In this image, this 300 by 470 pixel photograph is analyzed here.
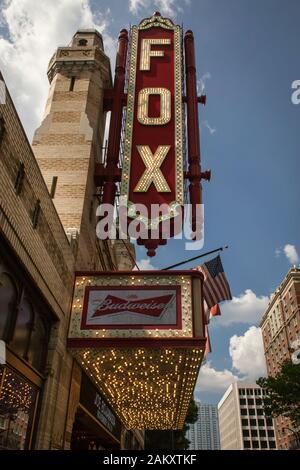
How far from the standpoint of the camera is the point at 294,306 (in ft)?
236

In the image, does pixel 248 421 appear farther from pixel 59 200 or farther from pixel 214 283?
pixel 59 200

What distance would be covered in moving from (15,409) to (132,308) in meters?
3.74

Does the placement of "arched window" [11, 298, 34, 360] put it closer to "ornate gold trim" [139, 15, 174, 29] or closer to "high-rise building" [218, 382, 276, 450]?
"ornate gold trim" [139, 15, 174, 29]

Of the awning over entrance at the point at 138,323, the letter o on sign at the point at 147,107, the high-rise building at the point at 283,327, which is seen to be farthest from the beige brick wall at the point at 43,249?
the high-rise building at the point at 283,327

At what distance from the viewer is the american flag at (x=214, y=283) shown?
14.0 meters

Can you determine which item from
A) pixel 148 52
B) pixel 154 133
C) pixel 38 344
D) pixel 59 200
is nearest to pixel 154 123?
pixel 154 133

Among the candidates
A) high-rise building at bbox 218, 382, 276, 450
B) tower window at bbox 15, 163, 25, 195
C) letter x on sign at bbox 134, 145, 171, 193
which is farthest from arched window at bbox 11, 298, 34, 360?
high-rise building at bbox 218, 382, 276, 450

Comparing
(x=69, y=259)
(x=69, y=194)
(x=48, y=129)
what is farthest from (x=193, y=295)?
(x=48, y=129)

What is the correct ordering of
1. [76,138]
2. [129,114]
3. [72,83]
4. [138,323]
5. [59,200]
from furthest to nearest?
[72,83] < [129,114] < [76,138] < [59,200] < [138,323]

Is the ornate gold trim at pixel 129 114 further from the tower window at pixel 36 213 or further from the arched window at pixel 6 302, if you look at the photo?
the arched window at pixel 6 302

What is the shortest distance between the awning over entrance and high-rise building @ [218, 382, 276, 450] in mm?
123114

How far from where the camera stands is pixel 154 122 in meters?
15.8

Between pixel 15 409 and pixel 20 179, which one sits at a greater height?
pixel 20 179
